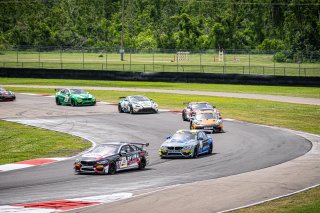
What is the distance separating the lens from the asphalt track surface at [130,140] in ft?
70.6

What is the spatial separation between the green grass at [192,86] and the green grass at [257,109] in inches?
263

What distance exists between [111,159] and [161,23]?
110659 millimetres

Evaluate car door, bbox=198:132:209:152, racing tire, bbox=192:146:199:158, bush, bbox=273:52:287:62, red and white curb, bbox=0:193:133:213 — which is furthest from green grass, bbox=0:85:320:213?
bush, bbox=273:52:287:62

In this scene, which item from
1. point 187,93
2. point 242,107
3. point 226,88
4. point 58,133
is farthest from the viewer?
point 226,88

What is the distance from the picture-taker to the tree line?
382ft

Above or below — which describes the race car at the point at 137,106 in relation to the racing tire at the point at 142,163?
above

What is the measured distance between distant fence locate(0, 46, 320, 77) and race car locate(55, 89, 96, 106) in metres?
28.1

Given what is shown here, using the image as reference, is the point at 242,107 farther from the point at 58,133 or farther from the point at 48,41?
the point at 48,41

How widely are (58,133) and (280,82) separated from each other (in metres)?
34.8

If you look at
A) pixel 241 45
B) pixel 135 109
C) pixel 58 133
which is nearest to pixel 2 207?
pixel 58 133

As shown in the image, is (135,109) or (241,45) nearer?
(135,109)

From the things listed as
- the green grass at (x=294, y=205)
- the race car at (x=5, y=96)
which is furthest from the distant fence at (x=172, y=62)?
the green grass at (x=294, y=205)

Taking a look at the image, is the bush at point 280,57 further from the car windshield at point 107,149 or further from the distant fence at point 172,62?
the car windshield at point 107,149

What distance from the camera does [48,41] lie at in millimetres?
122938
